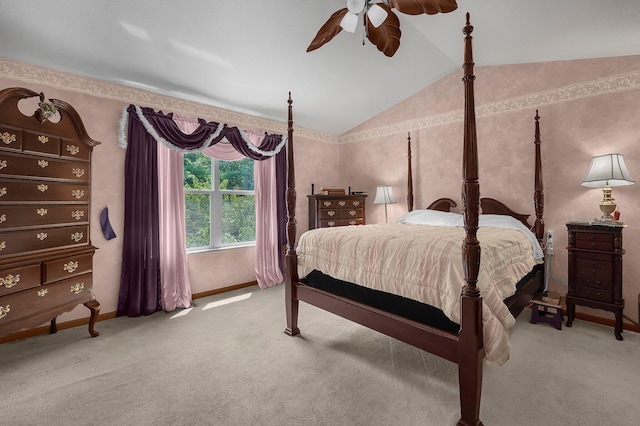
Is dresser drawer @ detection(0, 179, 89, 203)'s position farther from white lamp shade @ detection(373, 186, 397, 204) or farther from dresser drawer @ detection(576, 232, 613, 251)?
dresser drawer @ detection(576, 232, 613, 251)

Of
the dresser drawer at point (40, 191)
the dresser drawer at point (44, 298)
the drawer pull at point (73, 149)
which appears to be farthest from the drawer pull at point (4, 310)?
the drawer pull at point (73, 149)

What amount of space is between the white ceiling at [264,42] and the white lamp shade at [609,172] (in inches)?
42.5

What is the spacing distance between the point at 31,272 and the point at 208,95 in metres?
2.66

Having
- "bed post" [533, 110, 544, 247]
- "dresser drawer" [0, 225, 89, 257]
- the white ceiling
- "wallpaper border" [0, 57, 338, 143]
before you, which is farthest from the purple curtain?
"bed post" [533, 110, 544, 247]

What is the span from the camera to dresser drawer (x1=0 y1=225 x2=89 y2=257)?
2236 mm

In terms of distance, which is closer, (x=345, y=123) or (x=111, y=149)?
(x=111, y=149)

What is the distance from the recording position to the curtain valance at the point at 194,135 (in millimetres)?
3443

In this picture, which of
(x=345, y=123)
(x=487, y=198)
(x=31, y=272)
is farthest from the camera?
(x=345, y=123)

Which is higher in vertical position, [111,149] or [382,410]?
[111,149]

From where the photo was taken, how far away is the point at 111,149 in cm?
335

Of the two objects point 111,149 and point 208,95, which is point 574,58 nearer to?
point 208,95

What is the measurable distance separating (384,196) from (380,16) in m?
3.13

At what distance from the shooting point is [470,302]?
64.4 inches

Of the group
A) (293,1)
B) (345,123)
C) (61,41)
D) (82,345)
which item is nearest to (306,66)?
(293,1)
